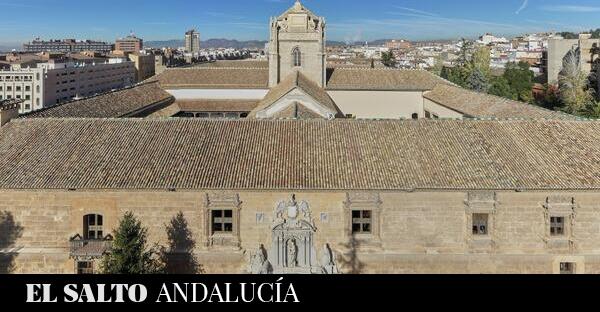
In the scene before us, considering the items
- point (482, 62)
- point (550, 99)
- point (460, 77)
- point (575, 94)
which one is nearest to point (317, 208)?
point (575, 94)

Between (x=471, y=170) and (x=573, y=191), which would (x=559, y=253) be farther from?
(x=471, y=170)

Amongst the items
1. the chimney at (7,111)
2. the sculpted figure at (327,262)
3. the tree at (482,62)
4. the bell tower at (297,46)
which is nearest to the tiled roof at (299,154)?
the chimney at (7,111)

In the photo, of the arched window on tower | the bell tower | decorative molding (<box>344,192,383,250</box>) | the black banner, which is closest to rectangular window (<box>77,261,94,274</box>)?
decorative molding (<box>344,192,383,250</box>)

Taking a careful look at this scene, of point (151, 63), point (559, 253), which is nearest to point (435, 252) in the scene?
point (559, 253)

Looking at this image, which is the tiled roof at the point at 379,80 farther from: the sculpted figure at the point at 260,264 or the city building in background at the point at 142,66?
the city building in background at the point at 142,66

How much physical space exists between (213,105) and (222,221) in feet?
86.2

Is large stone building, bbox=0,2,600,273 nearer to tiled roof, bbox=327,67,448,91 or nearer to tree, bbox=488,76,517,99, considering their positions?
tiled roof, bbox=327,67,448,91

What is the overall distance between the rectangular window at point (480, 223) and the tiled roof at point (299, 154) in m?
1.10

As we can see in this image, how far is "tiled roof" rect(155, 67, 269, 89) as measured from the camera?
45844 millimetres

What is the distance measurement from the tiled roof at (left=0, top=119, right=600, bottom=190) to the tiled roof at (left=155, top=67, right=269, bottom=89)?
23.1 m

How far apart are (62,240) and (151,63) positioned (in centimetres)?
13158

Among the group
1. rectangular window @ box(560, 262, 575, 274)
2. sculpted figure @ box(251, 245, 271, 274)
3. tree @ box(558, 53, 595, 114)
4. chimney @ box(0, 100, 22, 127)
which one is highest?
tree @ box(558, 53, 595, 114)

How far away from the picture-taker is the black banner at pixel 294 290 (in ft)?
18.3

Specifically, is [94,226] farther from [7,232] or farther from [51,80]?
[51,80]
